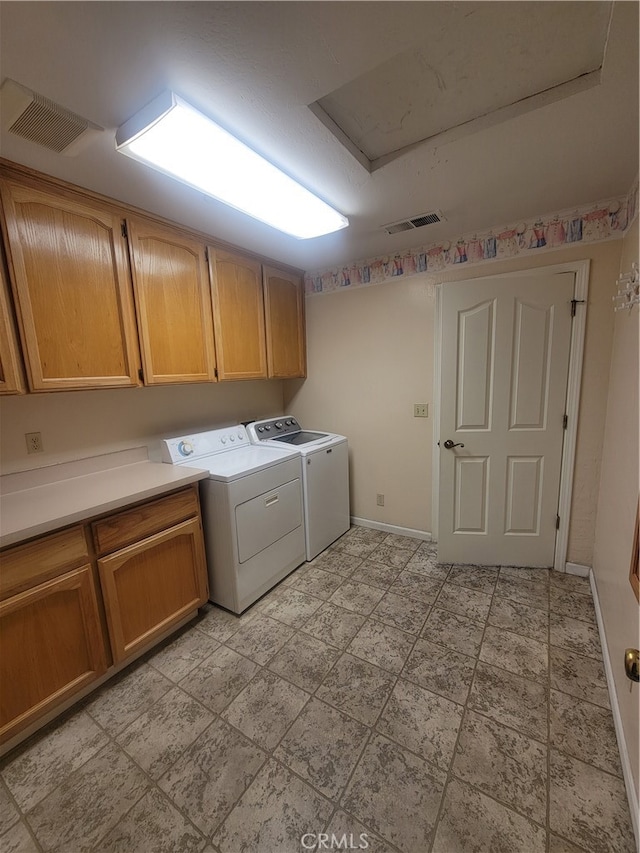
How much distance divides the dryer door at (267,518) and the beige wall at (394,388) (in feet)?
2.84

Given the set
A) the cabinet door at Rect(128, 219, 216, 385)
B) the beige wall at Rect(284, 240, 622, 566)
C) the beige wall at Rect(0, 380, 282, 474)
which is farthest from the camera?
the beige wall at Rect(284, 240, 622, 566)

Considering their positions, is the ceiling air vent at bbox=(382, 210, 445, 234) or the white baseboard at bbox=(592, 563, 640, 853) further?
the ceiling air vent at bbox=(382, 210, 445, 234)

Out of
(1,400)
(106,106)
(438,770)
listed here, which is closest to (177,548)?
(1,400)

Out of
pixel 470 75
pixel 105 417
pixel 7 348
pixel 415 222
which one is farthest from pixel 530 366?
pixel 7 348

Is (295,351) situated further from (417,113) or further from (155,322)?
(417,113)

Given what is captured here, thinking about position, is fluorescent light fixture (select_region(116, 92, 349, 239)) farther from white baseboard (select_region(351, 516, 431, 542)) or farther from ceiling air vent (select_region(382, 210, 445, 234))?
white baseboard (select_region(351, 516, 431, 542))

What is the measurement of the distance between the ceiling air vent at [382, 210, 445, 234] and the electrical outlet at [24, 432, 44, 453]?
7.49 feet

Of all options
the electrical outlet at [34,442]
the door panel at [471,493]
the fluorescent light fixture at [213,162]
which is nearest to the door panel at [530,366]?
the door panel at [471,493]

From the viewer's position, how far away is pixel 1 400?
5.31 ft

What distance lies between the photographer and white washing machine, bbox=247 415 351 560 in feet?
8.19

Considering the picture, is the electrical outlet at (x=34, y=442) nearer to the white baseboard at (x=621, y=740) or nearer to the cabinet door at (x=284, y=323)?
the cabinet door at (x=284, y=323)

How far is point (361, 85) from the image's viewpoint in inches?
43.6

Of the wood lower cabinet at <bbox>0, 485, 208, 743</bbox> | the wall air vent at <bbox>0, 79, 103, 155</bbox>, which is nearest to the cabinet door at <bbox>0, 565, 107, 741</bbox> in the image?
the wood lower cabinet at <bbox>0, 485, 208, 743</bbox>

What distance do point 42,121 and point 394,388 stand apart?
2.34m
